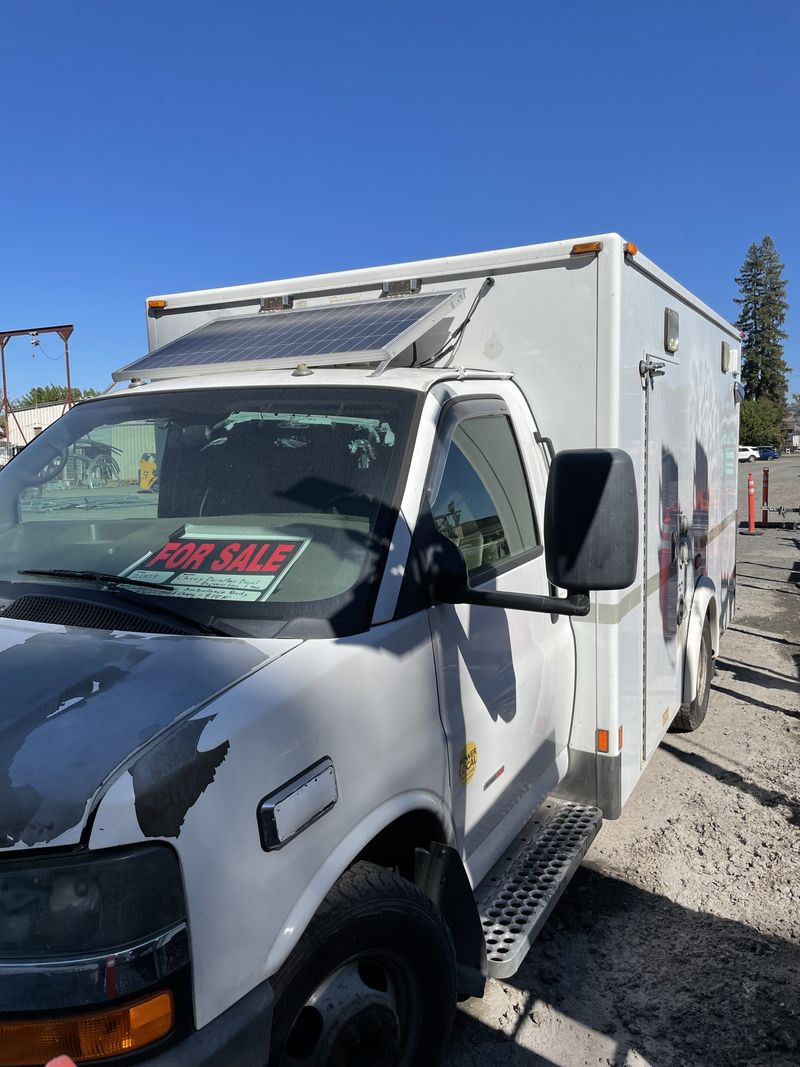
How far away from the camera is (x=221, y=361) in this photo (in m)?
3.15

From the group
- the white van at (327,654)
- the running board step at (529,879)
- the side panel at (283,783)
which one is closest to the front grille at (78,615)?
the white van at (327,654)

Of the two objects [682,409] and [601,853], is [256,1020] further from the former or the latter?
[682,409]

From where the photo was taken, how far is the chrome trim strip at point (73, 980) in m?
1.37

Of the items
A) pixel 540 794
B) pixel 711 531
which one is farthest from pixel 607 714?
pixel 711 531

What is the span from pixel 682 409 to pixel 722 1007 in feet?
9.80

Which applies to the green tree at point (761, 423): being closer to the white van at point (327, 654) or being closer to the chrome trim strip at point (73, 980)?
the white van at point (327, 654)

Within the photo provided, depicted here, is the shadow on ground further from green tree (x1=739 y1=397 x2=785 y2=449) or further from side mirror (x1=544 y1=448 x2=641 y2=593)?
green tree (x1=739 y1=397 x2=785 y2=449)

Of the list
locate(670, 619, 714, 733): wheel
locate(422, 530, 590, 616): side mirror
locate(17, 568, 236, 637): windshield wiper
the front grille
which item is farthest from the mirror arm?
locate(670, 619, 714, 733): wheel

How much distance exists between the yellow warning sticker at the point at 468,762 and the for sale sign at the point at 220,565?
80 cm

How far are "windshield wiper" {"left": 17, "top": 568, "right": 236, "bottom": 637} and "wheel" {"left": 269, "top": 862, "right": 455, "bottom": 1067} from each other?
2.25 ft

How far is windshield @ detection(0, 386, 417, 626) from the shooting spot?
2.24 metres

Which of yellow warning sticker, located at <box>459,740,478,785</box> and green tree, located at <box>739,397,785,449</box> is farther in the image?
green tree, located at <box>739,397,785,449</box>

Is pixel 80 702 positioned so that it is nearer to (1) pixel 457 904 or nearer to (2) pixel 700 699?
(1) pixel 457 904

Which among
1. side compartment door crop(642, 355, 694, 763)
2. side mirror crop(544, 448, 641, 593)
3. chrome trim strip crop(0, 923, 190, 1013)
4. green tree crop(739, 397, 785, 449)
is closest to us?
chrome trim strip crop(0, 923, 190, 1013)
